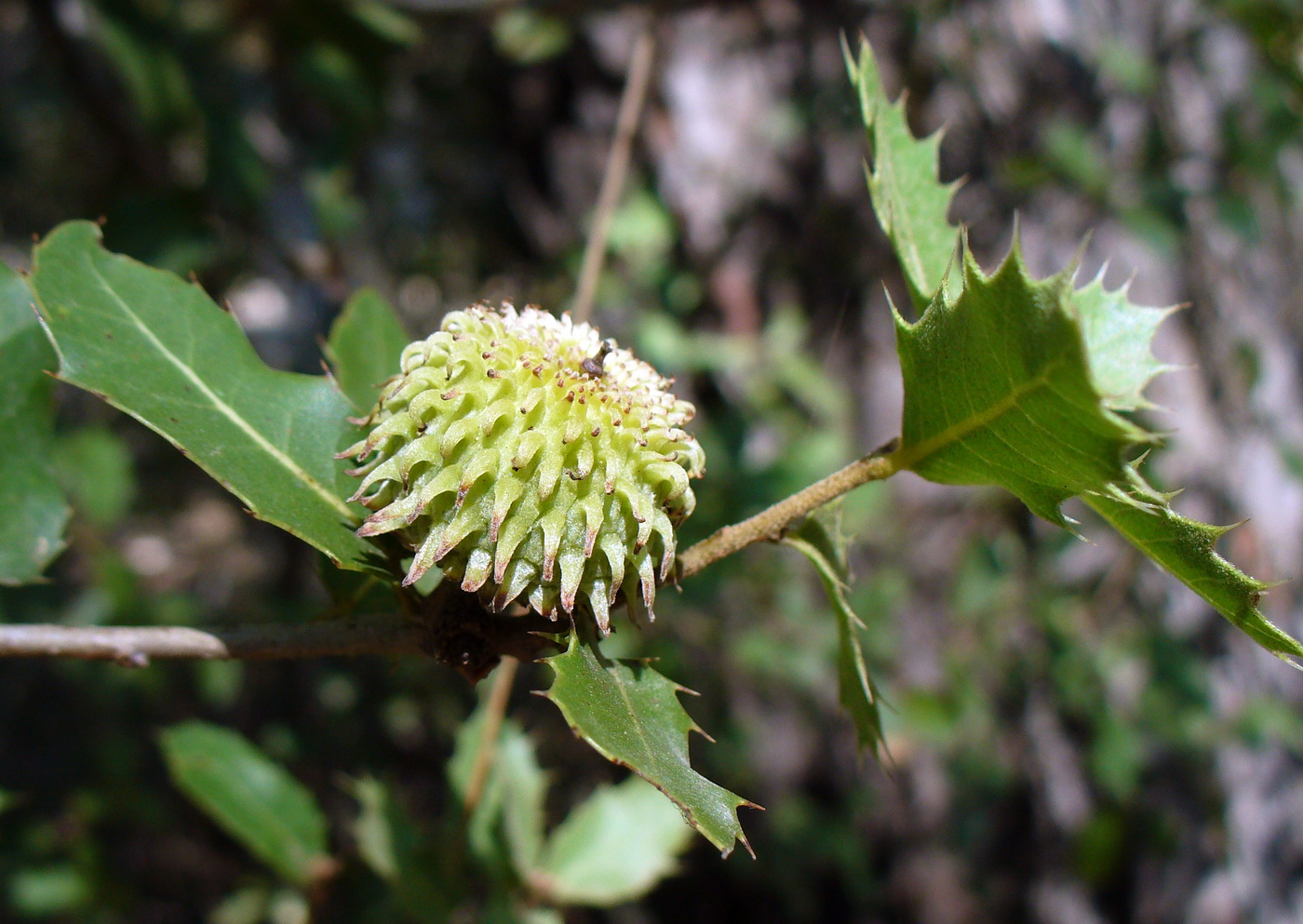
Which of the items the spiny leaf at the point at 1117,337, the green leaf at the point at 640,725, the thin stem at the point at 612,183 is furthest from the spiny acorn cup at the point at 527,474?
the thin stem at the point at 612,183

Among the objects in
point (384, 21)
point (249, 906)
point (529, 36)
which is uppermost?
point (529, 36)

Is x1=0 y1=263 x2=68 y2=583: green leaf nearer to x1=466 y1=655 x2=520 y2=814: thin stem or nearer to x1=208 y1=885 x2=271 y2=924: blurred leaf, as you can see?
x1=466 y1=655 x2=520 y2=814: thin stem

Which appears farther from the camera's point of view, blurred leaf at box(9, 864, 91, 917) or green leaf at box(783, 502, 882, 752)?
blurred leaf at box(9, 864, 91, 917)

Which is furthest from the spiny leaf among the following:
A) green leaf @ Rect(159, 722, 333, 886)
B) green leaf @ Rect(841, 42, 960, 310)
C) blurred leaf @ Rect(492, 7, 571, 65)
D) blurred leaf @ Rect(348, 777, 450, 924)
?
blurred leaf @ Rect(492, 7, 571, 65)

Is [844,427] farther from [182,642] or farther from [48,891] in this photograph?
[182,642]

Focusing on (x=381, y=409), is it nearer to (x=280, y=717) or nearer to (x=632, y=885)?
(x=632, y=885)

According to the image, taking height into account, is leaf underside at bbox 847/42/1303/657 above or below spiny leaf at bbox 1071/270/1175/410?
below

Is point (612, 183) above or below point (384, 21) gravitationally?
below

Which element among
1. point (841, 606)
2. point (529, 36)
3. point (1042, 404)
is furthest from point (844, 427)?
point (1042, 404)
